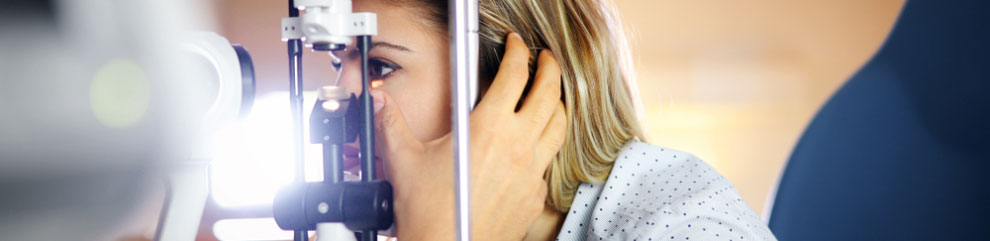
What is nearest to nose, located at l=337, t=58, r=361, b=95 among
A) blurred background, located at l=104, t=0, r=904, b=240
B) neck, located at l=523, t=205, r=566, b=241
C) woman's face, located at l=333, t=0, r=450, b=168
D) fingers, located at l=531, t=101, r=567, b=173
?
woman's face, located at l=333, t=0, r=450, b=168

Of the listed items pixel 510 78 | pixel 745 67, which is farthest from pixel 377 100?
pixel 745 67

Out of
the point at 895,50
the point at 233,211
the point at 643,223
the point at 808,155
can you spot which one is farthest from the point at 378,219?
the point at 895,50

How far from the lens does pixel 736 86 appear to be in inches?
89.3

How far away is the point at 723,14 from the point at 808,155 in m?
0.92

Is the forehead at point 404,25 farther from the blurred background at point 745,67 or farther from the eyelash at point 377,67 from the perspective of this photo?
the blurred background at point 745,67

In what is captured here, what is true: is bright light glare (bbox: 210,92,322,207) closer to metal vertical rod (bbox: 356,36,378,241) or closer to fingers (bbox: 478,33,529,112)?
metal vertical rod (bbox: 356,36,378,241)

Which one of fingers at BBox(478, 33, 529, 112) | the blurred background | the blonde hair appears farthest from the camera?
the blurred background

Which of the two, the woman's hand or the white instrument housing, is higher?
the white instrument housing

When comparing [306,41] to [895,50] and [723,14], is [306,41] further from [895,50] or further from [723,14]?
[723,14]

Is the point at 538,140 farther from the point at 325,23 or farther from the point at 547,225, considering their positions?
the point at 325,23

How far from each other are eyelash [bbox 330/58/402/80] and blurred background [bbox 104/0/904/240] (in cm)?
146

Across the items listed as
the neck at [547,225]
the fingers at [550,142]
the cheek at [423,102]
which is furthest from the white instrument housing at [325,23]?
the neck at [547,225]

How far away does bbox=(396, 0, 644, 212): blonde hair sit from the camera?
940 millimetres

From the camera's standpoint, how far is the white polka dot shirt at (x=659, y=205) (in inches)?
34.1
